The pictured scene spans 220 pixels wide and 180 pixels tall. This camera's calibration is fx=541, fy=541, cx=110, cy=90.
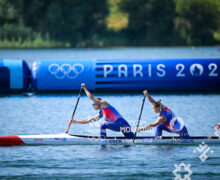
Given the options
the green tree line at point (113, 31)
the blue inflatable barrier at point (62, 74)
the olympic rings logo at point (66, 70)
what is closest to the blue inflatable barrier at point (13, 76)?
the blue inflatable barrier at point (62, 74)

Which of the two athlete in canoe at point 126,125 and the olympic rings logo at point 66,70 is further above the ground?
the olympic rings logo at point 66,70

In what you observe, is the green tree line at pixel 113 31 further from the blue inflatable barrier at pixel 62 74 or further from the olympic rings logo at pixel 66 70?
the olympic rings logo at pixel 66 70

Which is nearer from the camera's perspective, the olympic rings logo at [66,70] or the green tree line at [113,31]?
the olympic rings logo at [66,70]

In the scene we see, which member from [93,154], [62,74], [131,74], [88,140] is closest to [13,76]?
[62,74]

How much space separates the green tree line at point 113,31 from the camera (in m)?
88.7

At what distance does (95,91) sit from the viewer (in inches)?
1061

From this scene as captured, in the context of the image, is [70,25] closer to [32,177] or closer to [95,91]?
[95,91]

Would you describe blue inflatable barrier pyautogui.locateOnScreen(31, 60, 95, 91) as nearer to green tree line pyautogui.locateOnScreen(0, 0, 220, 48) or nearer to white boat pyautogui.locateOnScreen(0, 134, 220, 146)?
white boat pyautogui.locateOnScreen(0, 134, 220, 146)

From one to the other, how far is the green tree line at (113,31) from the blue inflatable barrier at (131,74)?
5869cm

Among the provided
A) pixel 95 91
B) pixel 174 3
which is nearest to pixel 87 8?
pixel 174 3

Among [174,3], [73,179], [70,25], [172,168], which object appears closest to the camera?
[73,179]

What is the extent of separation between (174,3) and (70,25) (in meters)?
19.7

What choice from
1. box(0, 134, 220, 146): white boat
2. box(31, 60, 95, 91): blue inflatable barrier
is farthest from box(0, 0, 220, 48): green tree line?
box(0, 134, 220, 146): white boat

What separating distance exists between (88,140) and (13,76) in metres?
11.4
